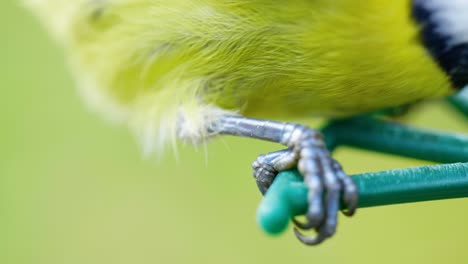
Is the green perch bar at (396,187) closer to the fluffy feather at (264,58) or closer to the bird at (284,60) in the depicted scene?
the bird at (284,60)

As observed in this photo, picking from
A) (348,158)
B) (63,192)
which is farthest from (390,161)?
(63,192)

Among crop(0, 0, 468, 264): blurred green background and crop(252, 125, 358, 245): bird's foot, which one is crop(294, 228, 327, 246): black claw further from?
crop(0, 0, 468, 264): blurred green background

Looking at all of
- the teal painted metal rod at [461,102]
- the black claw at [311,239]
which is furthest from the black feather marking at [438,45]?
the black claw at [311,239]

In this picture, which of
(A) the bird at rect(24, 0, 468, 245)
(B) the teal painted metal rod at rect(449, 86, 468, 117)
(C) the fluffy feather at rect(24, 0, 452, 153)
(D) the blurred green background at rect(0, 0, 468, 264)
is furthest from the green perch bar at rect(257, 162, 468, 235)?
(D) the blurred green background at rect(0, 0, 468, 264)

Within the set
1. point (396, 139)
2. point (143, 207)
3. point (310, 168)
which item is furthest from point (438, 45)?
point (143, 207)

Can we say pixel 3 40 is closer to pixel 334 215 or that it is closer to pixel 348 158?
pixel 348 158

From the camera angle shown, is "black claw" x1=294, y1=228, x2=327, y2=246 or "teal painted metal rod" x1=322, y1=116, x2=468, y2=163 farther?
"teal painted metal rod" x1=322, y1=116, x2=468, y2=163

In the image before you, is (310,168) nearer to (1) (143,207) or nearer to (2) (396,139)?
(2) (396,139)
